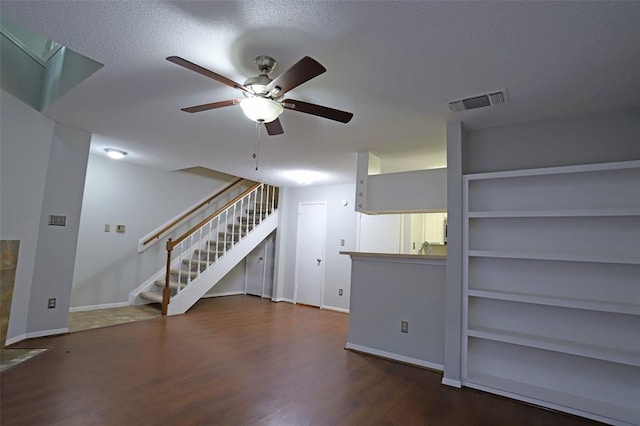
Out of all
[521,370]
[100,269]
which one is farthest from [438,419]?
[100,269]

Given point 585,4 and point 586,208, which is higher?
point 585,4

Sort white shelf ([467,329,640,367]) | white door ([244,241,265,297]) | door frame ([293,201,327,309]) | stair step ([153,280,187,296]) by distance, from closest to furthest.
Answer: white shelf ([467,329,640,367]), stair step ([153,280,187,296]), door frame ([293,201,327,309]), white door ([244,241,265,297])

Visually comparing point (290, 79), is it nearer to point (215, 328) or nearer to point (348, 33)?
point (348, 33)

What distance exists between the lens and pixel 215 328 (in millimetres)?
4301

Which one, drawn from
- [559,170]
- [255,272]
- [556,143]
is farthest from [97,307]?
[556,143]

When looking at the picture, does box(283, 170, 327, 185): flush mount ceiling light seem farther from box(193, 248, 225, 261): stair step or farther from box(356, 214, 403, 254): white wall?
box(193, 248, 225, 261): stair step

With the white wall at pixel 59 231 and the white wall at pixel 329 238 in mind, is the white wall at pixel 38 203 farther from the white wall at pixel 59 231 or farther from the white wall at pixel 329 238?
the white wall at pixel 329 238

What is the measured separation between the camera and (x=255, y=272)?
24.0ft

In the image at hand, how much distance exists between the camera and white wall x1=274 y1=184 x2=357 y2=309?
5.95 metres

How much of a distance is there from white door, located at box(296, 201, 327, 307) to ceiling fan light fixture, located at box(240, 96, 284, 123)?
4281 millimetres

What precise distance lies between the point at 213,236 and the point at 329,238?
237 centimetres

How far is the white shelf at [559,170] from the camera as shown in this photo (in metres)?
2.42

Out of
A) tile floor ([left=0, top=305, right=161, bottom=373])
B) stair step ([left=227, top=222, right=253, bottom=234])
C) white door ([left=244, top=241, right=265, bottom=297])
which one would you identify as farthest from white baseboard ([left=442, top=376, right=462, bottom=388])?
white door ([left=244, top=241, right=265, bottom=297])

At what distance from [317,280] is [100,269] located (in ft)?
11.9
